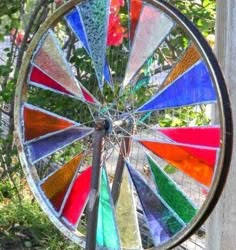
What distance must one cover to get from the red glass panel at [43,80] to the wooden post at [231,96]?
0.56 m

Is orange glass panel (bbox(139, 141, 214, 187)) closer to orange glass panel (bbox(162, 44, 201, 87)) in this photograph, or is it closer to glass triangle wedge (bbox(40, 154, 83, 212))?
orange glass panel (bbox(162, 44, 201, 87))

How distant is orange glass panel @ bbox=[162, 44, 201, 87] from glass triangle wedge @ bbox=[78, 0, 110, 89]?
0.26 meters

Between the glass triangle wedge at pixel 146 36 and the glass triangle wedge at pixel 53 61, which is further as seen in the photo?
the glass triangle wedge at pixel 53 61

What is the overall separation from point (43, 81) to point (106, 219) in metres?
0.50

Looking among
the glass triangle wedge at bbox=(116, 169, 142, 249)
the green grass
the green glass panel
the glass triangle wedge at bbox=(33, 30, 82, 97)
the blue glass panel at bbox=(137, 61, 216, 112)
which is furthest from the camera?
the green grass

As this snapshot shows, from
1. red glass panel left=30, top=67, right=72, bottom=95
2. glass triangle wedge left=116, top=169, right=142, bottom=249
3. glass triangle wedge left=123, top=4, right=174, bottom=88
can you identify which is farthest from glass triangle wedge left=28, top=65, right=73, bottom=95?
glass triangle wedge left=116, top=169, right=142, bottom=249

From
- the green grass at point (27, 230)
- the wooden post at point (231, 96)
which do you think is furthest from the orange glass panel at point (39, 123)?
the green grass at point (27, 230)

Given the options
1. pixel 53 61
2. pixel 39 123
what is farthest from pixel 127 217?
pixel 53 61

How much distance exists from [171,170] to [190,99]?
23 centimetres

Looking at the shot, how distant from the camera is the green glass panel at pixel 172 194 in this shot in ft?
6.40

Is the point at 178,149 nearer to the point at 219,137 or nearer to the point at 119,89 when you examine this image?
the point at 219,137

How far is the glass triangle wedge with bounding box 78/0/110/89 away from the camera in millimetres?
2139

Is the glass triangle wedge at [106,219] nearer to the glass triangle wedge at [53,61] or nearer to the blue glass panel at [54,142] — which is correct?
the blue glass panel at [54,142]

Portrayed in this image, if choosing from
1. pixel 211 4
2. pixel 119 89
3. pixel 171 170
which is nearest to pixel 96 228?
pixel 171 170
